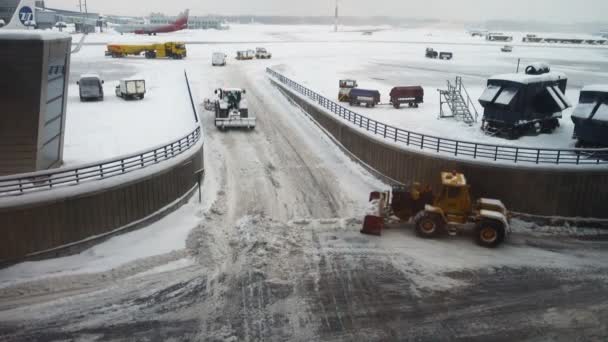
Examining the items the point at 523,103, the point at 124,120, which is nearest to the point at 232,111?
the point at 124,120

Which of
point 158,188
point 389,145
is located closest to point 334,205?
point 389,145

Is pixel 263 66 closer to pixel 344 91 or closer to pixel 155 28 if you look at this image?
pixel 344 91

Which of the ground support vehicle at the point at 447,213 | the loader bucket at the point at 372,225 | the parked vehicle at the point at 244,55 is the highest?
the parked vehicle at the point at 244,55

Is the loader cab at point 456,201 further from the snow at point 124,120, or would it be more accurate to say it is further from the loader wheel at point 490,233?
the snow at point 124,120

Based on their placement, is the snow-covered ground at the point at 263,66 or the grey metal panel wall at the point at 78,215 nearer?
the grey metal panel wall at the point at 78,215

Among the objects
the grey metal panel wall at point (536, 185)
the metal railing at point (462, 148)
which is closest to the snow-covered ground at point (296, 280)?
the grey metal panel wall at point (536, 185)

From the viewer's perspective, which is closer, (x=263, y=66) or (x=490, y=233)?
(x=490, y=233)

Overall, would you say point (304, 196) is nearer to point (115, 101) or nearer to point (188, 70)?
point (115, 101)

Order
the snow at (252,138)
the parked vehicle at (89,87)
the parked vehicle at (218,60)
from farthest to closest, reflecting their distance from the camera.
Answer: the parked vehicle at (218,60) < the parked vehicle at (89,87) < the snow at (252,138)
